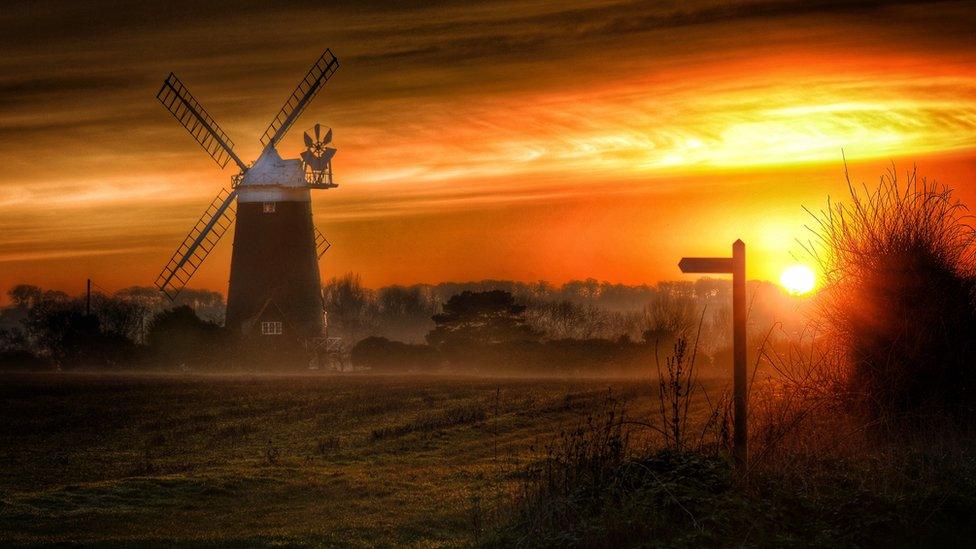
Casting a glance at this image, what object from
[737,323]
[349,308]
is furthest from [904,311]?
[349,308]

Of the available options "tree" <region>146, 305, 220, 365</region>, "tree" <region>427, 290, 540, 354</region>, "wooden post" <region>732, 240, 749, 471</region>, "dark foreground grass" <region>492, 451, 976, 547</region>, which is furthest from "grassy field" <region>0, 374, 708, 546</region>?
"tree" <region>427, 290, 540, 354</region>

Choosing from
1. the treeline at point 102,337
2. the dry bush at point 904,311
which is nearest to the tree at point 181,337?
the treeline at point 102,337

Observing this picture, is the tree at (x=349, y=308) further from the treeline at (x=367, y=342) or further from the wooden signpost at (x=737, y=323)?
the wooden signpost at (x=737, y=323)

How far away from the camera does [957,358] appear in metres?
19.1

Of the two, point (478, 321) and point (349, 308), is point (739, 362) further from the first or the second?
point (349, 308)

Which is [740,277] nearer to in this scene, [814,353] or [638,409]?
[814,353]

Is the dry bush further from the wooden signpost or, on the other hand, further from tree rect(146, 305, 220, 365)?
tree rect(146, 305, 220, 365)

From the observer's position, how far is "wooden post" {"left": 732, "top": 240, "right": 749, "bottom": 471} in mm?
14188

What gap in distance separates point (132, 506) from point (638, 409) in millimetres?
19476

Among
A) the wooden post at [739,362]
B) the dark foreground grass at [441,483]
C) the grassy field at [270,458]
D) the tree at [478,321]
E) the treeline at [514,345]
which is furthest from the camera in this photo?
the tree at [478,321]

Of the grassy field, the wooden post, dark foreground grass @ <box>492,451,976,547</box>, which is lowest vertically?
the grassy field

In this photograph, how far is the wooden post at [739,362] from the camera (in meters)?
14.2

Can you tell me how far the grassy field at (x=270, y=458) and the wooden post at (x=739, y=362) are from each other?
354 centimetres

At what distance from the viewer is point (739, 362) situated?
47.2ft
